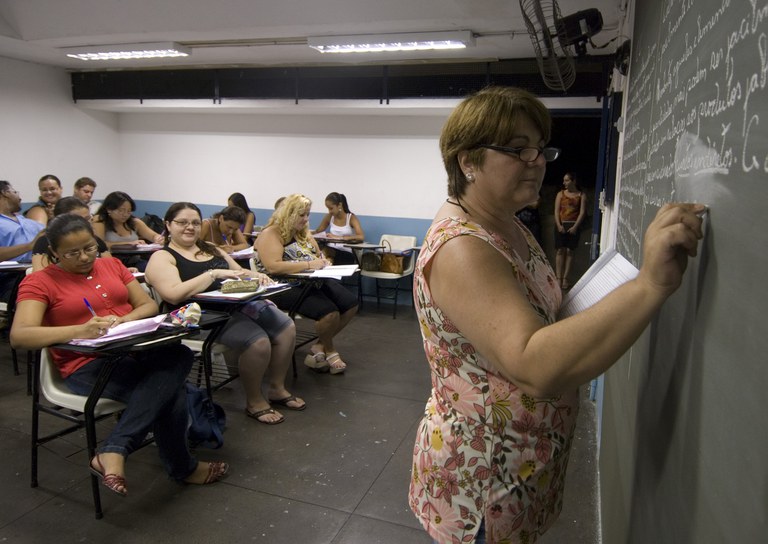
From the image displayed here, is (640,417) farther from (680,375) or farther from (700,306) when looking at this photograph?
(700,306)

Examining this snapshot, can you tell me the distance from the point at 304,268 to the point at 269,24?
86.2 inches

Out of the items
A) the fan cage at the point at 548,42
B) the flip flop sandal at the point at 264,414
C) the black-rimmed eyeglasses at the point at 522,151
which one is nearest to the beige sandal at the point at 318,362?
the flip flop sandal at the point at 264,414

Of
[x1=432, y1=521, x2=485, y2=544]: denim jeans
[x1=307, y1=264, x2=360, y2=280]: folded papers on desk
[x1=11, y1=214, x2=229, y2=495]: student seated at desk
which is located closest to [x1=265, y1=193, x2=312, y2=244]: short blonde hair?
[x1=307, y1=264, x2=360, y2=280]: folded papers on desk

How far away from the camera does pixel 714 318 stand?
590mm

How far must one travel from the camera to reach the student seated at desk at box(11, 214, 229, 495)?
2154 millimetres

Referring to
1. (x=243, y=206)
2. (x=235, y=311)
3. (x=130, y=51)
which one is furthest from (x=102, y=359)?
(x=130, y=51)

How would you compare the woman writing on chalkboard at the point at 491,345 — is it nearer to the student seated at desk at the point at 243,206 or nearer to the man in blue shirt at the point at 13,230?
the man in blue shirt at the point at 13,230

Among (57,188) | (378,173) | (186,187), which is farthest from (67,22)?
(378,173)

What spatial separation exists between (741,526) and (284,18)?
468 centimetres

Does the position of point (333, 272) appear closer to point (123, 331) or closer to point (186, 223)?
point (186, 223)

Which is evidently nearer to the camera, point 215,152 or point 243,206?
point 243,206

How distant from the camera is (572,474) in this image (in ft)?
8.73

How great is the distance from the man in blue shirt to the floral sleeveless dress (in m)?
4.12

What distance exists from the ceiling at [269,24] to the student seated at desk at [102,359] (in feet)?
9.14
